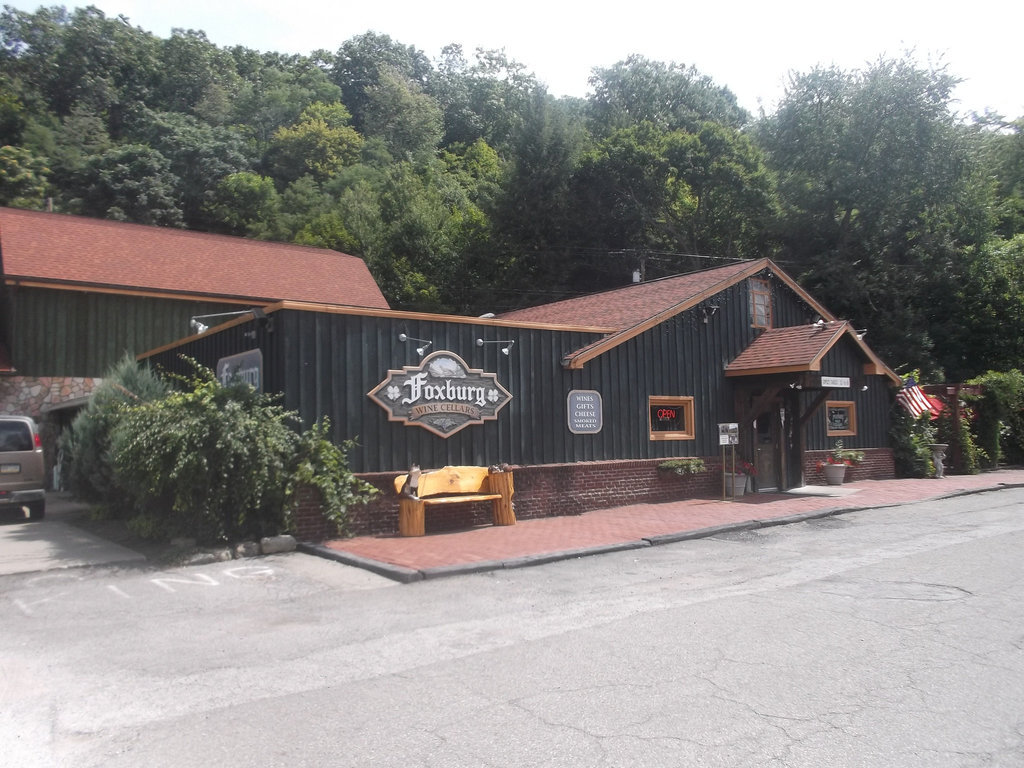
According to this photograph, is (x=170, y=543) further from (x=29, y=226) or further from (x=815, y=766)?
(x=29, y=226)

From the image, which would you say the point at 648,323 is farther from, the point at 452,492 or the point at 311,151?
the point at 311,151

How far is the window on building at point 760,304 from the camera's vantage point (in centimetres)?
1959

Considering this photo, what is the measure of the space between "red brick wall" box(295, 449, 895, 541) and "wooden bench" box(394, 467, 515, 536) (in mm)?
245

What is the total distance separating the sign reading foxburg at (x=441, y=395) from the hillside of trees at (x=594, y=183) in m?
24.3

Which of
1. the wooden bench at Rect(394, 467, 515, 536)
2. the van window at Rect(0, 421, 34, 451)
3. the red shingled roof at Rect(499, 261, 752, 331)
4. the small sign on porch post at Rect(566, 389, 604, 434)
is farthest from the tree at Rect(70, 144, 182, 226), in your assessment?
the wooden bench at Rect(394, 467, 515, 536)

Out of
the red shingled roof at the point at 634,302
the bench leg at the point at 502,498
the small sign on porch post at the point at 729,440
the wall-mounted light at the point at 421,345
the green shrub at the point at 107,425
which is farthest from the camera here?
the red shingled roof at the point at 634,302

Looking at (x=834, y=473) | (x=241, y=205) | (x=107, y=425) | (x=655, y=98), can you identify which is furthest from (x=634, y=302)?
(x=241, y=205)

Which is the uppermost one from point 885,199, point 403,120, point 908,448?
point 403,120

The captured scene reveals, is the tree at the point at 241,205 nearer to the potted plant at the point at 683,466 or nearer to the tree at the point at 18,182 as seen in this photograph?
the tree at the point at 18,182

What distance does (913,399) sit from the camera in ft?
75.7

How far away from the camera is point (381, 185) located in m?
48.6

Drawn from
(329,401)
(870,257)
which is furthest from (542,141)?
(329,401)

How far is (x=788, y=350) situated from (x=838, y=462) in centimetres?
447

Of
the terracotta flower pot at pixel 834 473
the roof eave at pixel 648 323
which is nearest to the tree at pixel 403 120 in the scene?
the roof eave at pixel 648 323
